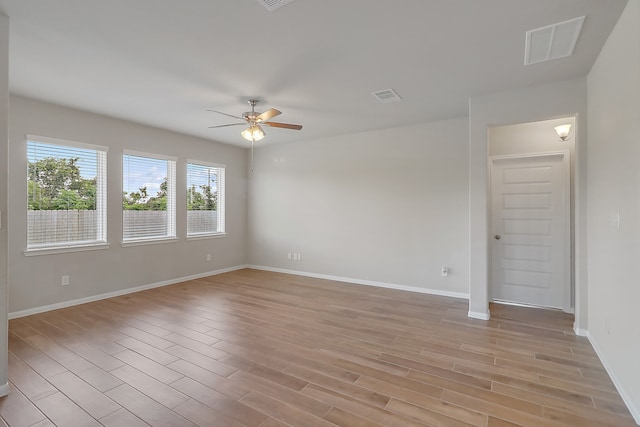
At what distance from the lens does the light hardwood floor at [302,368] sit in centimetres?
206

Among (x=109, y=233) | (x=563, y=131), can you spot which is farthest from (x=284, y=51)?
(x=109, y=233)

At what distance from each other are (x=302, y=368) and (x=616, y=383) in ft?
8.07

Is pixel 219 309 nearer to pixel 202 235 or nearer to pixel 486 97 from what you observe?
pixel 202 235

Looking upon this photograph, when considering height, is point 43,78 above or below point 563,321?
above

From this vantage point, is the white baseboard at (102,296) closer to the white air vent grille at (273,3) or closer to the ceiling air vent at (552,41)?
the white air vent grille at (273,3)

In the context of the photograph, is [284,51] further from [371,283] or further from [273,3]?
[371,283]

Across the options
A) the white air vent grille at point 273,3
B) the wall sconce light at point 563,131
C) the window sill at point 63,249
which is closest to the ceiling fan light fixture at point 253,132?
the white air vent grille at point 273,3

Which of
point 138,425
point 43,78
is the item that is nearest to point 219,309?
point 138,425

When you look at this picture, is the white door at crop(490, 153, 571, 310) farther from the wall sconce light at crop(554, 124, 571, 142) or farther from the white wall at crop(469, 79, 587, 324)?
the white wall at crop(469, 79, 587, 324)

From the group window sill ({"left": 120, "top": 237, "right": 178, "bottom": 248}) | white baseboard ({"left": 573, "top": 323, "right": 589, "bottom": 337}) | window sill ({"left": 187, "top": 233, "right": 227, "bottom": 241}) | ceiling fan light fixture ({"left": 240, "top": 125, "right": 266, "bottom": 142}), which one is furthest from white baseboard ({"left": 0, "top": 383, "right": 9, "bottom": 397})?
white baseboard ({"left": 573, "top": 323, "right": 589, "bottom": 337})

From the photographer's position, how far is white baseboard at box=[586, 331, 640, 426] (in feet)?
6.56

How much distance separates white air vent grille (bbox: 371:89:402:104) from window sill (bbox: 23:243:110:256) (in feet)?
14.8

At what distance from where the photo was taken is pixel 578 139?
333 centimetres

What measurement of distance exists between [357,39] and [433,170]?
9.92 ft
